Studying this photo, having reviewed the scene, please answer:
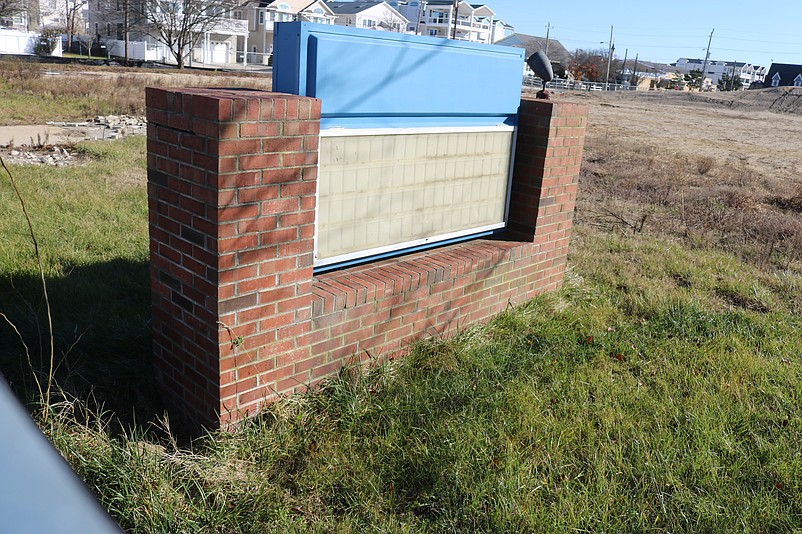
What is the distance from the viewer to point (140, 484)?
2775 mm

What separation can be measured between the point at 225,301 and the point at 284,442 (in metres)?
0.73

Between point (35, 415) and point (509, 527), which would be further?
point (35, 415)

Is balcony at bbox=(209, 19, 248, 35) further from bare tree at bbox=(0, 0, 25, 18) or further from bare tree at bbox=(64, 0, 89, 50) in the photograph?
bare tree at bbox=(0, 0, 25, 18)

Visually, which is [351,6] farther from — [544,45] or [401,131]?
[401,131]

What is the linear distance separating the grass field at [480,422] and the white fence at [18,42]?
177 feet

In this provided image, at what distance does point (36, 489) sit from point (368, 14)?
267ft

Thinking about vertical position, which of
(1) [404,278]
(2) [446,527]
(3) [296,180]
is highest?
(3) [296,180]

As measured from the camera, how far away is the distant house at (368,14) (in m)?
76.3

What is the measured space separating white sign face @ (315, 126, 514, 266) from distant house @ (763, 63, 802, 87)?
105 metres

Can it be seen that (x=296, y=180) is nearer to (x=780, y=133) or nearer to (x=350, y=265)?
(x=350, y=265)

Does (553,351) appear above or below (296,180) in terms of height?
below

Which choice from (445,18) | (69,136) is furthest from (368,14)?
(69,136)

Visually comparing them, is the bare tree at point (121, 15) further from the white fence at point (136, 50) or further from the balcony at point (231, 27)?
the balcony at point (231, 27)

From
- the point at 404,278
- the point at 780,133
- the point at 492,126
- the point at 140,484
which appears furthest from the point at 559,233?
the point at 780,133
